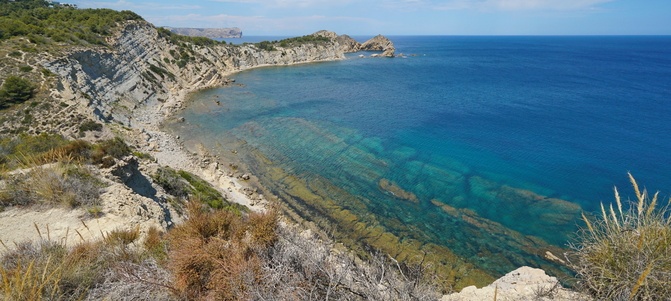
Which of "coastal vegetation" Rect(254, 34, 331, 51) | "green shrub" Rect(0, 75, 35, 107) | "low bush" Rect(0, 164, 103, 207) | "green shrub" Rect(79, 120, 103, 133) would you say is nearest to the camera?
"low bush" Rect(0, 164, 103, 207)

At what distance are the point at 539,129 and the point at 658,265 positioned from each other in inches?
1401

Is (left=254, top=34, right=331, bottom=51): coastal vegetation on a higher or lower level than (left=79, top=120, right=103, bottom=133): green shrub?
higher

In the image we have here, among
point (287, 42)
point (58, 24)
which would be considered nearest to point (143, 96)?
point (58, 24)

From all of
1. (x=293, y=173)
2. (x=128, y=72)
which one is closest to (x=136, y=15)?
(x=128, y=72)

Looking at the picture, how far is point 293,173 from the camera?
2475 cm

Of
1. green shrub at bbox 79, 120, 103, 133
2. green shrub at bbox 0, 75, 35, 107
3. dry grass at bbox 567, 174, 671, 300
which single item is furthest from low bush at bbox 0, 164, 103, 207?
green shrub at bbox 0, 75, 35, 107

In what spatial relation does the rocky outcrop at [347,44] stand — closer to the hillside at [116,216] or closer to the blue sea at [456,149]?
the blue sea at [456,149]

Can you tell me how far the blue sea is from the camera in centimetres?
1961

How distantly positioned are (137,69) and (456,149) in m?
43.9

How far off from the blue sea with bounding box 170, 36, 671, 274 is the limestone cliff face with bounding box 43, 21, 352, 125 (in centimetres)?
537

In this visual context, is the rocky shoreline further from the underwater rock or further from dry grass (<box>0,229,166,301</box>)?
dry grass (<box>0,229,166,301</box>)

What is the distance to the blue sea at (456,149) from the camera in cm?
1961

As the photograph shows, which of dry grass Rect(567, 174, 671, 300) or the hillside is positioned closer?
dry grass Rect(567, 174, 671, 300)

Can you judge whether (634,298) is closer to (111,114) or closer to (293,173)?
(293,173)
